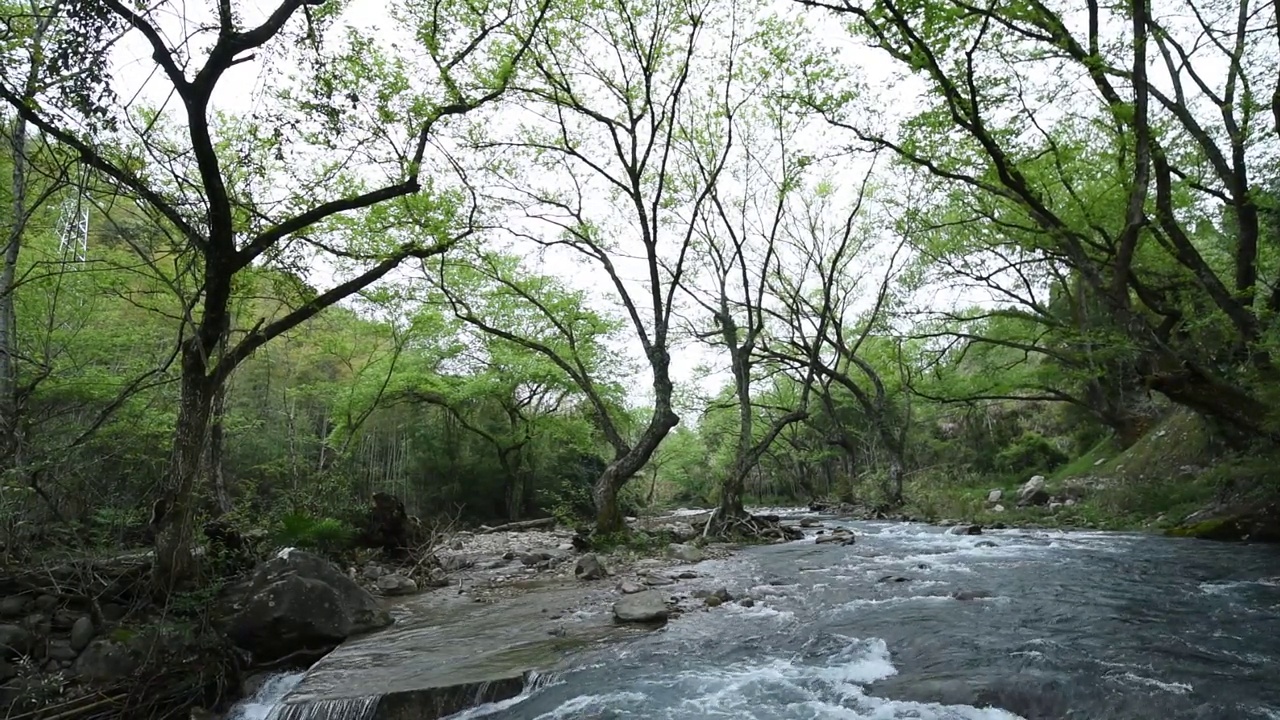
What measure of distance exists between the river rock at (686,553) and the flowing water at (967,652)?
3.18m

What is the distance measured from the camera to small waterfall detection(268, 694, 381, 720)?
4.59 meters

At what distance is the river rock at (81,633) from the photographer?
5.59 metres

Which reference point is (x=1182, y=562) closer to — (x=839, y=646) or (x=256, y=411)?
(x=839, y=646)

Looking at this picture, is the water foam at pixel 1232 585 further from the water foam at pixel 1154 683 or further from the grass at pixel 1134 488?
the grass at pixel 1134 488

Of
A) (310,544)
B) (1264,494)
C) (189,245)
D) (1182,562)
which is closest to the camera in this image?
(189,245)

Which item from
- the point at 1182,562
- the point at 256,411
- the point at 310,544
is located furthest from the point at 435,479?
the point at 1182,562

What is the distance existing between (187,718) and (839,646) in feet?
18.3

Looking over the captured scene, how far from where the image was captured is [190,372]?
655 cm

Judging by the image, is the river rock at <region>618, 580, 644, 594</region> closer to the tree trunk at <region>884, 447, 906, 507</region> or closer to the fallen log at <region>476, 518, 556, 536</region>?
the fallen log at <region>476, 518, 556, 536</region>

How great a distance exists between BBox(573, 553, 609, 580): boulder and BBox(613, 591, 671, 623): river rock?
265 cm

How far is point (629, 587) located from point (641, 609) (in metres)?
1.75

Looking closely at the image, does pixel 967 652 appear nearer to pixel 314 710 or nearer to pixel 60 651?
pixel 314 710

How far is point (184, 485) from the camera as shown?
6.23 m

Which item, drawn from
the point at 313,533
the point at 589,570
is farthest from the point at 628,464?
the point at 313,533
